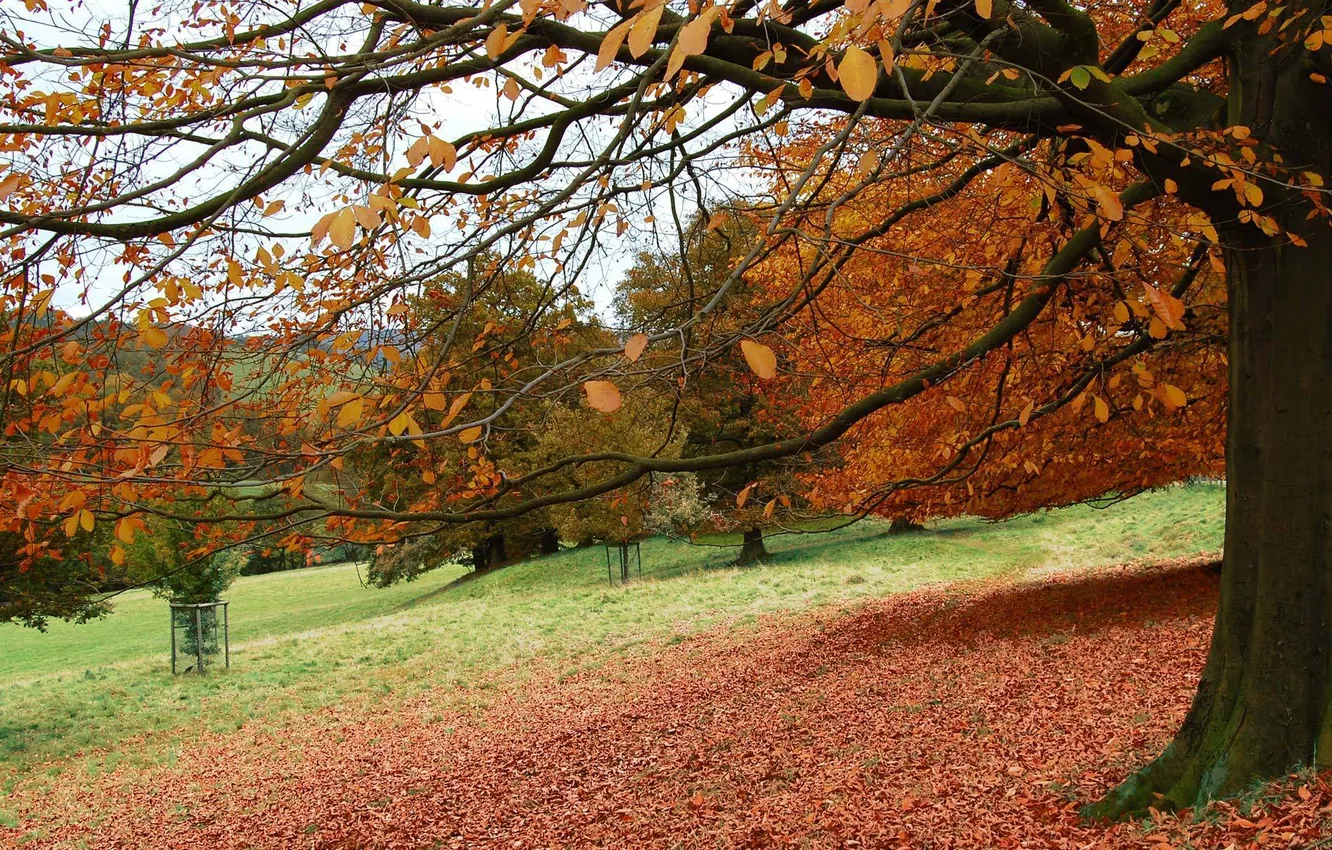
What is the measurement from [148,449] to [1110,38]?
8754 millimetres

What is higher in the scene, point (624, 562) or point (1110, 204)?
point (1110, 204)

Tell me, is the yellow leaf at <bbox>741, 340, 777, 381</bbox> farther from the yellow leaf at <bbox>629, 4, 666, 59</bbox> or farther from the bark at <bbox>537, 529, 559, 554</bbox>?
the bark at <bbox>537, 529, 559, 554</bbox>

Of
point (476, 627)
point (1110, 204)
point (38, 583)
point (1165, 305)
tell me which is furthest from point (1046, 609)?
point (38, 583)

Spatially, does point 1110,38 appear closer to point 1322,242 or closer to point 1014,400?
point 1014,400

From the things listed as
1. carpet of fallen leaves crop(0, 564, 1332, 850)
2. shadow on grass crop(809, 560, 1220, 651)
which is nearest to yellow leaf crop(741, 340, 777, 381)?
carpet of fallen leaves crop(0, 564, 1332, 850)

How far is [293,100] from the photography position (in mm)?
3408

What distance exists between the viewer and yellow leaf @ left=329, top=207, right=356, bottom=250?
1586mm

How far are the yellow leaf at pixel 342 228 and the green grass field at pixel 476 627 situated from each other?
1266cm

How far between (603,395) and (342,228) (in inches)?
23.4

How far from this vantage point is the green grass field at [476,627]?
14.0 metres

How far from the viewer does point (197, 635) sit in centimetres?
1773

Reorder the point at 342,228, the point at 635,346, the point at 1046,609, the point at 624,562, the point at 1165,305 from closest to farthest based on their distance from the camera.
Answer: the point at 342,228, the point at 635,346, the point at 1165,305, the point at 1046,609, the point at 624,562

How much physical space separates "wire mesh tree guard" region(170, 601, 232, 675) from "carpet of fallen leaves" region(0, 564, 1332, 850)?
5931 mm

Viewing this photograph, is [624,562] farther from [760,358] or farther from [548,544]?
[760,358]
